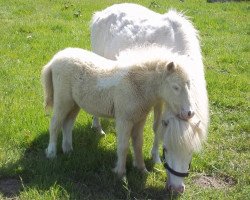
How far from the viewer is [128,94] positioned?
4.68 metres

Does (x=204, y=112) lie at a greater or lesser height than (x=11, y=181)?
greater

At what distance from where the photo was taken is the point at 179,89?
4.21 metres

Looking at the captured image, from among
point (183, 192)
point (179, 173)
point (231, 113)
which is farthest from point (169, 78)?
point (231, 113)

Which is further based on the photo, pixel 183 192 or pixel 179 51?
pixel 179 51

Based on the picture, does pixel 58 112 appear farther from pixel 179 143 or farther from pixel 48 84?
pixel 179 143

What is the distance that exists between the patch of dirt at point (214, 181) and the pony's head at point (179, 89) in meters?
1.29

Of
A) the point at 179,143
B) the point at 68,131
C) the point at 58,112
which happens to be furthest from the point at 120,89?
the point at 68,131

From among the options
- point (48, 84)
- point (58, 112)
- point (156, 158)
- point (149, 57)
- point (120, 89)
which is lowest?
point (156, 158)

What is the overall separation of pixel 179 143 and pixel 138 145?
1069 mm

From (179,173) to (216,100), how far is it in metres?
3.52

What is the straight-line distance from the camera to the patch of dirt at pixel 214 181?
16.7 ft

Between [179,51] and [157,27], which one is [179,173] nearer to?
[179,51]

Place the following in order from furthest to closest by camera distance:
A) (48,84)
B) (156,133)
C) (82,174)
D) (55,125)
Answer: (48,84)
(55,125)
(156,133)
(82,174)

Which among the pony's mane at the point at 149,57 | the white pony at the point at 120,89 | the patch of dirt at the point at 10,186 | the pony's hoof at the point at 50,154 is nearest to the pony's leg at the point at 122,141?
the white pony at the point at 120,89
